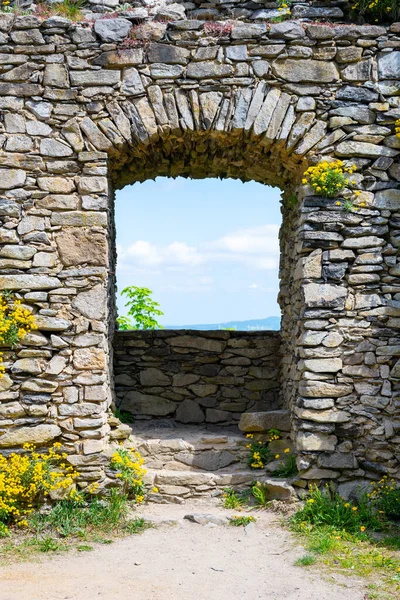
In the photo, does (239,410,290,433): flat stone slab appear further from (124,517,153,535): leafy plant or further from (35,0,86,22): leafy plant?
(35,0,86,22): leafy plant

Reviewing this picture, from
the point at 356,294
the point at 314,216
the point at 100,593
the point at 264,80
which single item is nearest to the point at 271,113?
the point at 264,80

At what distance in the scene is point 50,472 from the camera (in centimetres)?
607

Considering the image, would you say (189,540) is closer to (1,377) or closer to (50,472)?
(50,472)

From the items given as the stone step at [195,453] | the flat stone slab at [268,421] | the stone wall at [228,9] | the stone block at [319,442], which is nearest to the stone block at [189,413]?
the stone step at [195,453]

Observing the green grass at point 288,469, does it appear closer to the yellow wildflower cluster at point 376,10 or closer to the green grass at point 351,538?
the green grass at point 351,538

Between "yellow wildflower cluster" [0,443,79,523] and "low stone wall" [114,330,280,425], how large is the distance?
6.31 ft

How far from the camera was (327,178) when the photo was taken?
6.30 m

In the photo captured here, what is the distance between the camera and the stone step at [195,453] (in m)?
6.89

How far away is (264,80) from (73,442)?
396cm

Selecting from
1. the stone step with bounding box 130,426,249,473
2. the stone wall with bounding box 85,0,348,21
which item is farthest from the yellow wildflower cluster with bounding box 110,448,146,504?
the stone wall with bounding box 85,0,348,21

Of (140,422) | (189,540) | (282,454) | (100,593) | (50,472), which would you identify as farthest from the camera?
(140,422)

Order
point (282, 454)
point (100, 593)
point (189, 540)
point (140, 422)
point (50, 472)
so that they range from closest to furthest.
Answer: point (100, 593), point (189, 540), point (50, 472), point (282, 454), point (140, 422)

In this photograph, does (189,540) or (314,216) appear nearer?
(189,540)

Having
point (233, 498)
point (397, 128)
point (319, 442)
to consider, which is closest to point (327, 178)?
point (397, 128)
